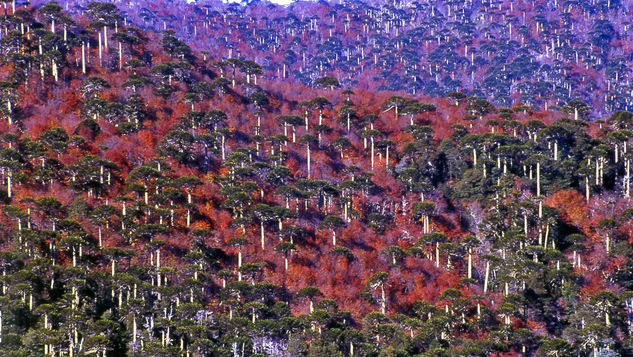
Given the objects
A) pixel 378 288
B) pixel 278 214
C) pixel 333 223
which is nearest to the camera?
pixel 378 288

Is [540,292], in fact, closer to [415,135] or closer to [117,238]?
[415,135]

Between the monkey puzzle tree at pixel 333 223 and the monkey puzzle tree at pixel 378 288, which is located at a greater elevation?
the monkey puzzle tree at pixel 333 223

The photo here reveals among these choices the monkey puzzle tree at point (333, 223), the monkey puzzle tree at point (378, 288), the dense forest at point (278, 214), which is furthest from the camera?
the monkey puzzle tree at point (333, 223)

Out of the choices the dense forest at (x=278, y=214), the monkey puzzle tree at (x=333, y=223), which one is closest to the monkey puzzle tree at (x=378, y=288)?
the dense forest at (x=278, y=214)

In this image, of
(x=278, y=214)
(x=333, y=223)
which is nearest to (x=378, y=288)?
(x=333, y=223)

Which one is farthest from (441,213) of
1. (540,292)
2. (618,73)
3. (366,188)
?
(618,73)

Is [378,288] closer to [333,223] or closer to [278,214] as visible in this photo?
[333,223]

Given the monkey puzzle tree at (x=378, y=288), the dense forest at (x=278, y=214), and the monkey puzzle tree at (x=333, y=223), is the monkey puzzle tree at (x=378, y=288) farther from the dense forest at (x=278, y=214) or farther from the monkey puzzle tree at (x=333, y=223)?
the monkey puzzle tree at (x=333, y=223)

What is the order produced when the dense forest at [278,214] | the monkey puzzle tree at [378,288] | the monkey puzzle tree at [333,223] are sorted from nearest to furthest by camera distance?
the dense forest at [278,214]
the monkey puzzle tree at [378,288]
the monkey puzzle tree at [333,223]

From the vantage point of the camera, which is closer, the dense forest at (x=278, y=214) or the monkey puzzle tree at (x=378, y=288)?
the dense forest at (x=278, y=214)
